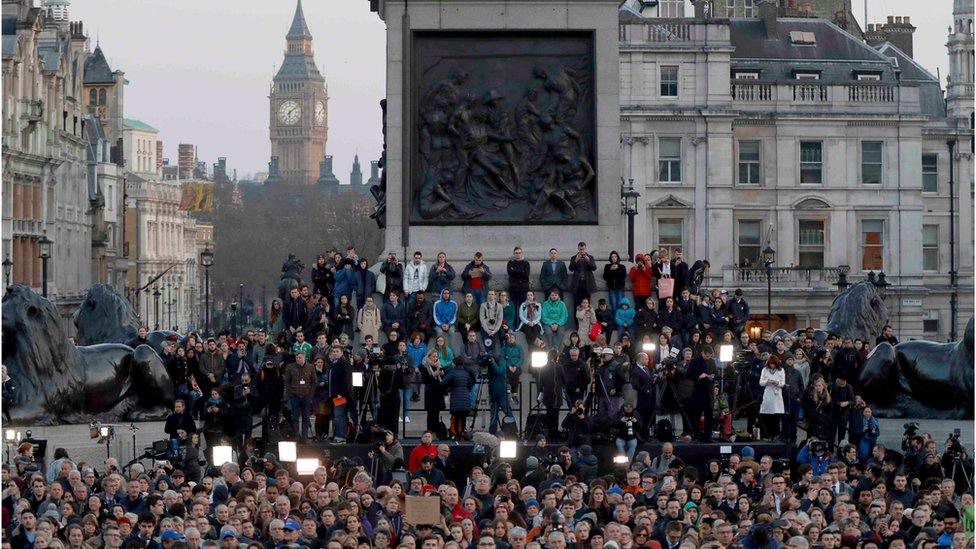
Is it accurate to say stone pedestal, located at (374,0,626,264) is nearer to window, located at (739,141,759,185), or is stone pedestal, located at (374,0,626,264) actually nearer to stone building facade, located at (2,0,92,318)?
window, located at (739,141,759,185)

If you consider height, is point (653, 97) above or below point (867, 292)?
above

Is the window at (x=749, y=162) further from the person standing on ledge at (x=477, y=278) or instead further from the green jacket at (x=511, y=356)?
the green jacket at (x=511, y=356)

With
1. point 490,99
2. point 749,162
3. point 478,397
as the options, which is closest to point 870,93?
point 749,162

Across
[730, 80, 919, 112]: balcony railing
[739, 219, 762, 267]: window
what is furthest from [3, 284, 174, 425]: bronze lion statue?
[730, 80, 919, 112]: balcony railing

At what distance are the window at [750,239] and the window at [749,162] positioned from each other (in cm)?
127

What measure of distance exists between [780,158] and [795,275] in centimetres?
375

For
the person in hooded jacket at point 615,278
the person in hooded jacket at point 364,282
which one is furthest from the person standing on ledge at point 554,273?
the person in hooded jacket at point 364,282

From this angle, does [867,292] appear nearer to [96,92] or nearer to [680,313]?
[680,313]

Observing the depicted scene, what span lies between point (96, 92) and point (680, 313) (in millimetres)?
103905

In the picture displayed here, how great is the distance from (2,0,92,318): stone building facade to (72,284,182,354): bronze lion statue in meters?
41.7

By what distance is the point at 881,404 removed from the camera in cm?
3581

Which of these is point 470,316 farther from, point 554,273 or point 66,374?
point 66,374

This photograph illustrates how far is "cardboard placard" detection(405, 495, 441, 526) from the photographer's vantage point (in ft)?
77.4

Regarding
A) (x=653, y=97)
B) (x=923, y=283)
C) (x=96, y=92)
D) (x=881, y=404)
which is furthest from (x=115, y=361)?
(x=96, y=92)
